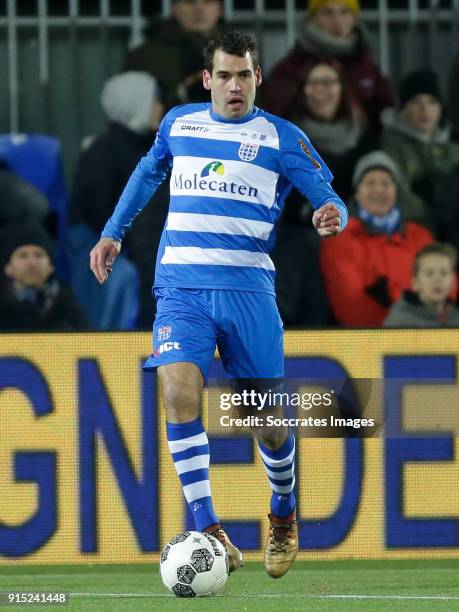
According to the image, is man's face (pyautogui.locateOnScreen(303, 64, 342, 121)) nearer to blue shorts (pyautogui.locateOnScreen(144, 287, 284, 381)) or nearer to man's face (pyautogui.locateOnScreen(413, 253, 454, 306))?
man's face (pyautogui.locateOnScreen(413, 253, 454, 306))

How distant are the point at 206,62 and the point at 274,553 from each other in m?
2.13

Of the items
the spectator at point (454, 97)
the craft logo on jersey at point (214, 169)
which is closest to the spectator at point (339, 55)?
the spectator at point (454, 97)

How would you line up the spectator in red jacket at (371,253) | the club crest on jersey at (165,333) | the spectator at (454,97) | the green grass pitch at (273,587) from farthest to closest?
the spectator at (454,97)
the spectator in red jacket at (371,253)
the club crest on jersey at (165,333)
the green grass pitch at (273,587)

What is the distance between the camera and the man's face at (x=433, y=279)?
9898mm

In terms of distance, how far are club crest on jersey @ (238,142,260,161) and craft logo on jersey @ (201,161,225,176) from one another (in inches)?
4.0

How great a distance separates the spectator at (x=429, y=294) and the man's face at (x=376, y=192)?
51 centimetres

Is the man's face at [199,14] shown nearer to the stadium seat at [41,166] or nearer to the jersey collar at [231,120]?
the stadium seat at [41,166]

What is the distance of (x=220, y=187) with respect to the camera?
700 cm

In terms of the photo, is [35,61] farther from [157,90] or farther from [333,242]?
[333,242]

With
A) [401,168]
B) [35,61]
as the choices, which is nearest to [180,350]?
[401,168]

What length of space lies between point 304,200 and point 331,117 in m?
0.56

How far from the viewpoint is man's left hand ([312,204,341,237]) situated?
667 cm

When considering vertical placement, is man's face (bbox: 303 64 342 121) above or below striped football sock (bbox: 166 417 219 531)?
above

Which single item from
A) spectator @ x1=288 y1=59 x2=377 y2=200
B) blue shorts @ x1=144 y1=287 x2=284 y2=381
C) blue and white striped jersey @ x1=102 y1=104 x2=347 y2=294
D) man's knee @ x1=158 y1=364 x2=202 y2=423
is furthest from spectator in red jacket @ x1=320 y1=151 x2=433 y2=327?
man's knee @ x1=158 y1=364 x2=202 y2=423
